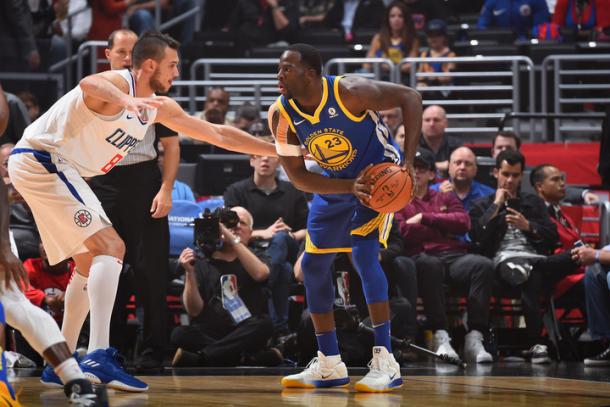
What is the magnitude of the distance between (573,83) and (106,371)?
28.8 feet

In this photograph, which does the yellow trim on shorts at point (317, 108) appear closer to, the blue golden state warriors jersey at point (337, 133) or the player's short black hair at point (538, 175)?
the blue golden state warriors jersey at point (337, 133)

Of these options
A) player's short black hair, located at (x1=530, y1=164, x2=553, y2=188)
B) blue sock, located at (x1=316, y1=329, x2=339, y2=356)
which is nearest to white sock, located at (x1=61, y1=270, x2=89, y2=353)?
blue sock, located at (x1=316, y1=329, x2=339, y2=356)

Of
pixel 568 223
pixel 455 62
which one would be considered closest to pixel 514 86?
pixel 455 62

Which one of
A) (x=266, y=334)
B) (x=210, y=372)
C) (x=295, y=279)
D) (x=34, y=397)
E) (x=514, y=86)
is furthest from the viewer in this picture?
(x=514, y=86)

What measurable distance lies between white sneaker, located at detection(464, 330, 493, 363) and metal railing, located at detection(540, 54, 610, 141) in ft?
14.4

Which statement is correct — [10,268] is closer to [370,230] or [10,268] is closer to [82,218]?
[82,218]

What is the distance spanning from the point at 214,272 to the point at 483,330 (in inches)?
81.9

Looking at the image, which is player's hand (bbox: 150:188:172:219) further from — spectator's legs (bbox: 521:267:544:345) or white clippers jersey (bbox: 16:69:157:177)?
spectator's legs (bbox: 521:267:544:345)

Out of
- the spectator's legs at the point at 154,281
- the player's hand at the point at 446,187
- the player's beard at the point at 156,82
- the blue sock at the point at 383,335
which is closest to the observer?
the player's beard at the point at 156,82

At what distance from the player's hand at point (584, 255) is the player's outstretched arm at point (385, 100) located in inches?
117

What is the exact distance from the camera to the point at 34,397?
538cm

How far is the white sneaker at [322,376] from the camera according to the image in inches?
240

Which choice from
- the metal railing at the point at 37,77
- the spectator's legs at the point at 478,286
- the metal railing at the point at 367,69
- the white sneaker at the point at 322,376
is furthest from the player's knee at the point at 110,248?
the metal railing at the point at 37,77

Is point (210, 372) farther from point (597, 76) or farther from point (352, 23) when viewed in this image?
point (352, 23)
